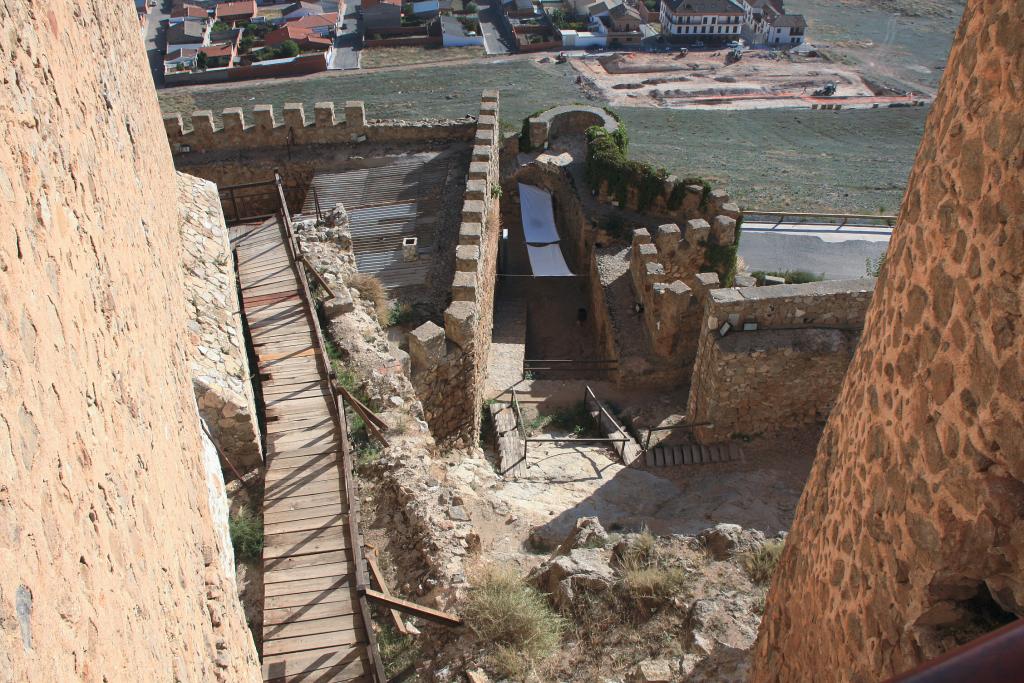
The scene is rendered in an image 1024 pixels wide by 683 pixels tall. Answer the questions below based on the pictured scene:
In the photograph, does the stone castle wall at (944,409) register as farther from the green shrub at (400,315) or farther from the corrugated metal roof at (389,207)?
the corrugated metal roof at (389,207)

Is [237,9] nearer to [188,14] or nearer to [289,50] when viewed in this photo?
[188,14]

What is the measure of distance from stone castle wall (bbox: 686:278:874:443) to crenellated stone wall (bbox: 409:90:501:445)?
3001 millimetres

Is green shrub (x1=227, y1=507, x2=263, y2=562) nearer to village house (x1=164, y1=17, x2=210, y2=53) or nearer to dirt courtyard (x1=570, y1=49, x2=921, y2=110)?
dirt courtyard (x1=570, y1=49, x2=921, y2=110)

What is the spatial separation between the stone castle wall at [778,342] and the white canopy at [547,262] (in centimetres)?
595

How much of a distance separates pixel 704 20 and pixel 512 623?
61377mm

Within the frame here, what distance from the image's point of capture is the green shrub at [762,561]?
233 inches

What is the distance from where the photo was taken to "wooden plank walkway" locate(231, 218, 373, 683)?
522 cm

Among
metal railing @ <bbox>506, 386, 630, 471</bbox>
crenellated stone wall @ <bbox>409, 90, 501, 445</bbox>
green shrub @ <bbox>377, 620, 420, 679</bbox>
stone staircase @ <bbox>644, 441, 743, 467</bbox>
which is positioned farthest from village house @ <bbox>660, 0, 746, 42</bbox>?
green shrub @ <bbox>377, 620, 420, 679</bbox>

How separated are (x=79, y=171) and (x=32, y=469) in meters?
1.76

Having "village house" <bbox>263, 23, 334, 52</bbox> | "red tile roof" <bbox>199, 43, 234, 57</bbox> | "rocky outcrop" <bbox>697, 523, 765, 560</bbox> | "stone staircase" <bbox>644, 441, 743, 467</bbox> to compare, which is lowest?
"stone staircase" <bbox>644, 441, 743, 467</bbox>

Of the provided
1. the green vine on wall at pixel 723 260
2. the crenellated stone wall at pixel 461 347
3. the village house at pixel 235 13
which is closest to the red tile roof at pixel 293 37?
the village house at pixel 235 13

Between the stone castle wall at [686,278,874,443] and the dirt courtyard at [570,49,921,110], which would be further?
the dirt courtyard at [570,49,921,110]

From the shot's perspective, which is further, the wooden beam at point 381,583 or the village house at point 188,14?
the village house at point 188,14

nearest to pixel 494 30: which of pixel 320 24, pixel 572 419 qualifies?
pixel 320 24
